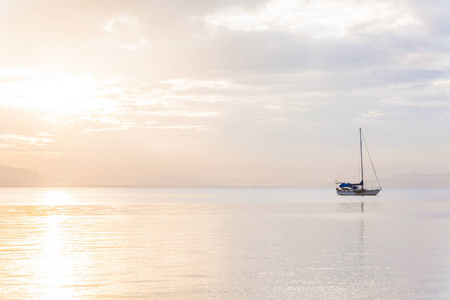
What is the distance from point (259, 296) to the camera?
86.8 feet

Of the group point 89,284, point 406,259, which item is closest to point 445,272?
point 406,259

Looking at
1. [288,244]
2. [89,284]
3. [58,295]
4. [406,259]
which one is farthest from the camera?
[288,244]

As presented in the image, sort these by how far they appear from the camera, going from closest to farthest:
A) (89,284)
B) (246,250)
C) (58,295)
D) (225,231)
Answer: (58,295) → (89,284) → (246,250) → (225,231)

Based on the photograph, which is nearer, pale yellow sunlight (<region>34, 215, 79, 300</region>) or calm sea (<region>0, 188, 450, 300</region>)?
pale yellow sunlight (<region>34, 215, 79, 300</region>)

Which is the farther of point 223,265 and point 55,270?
point 223,265

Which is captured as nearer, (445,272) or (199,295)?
(199,295)

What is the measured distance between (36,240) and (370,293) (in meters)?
34.5

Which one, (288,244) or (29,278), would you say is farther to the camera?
(288,244)

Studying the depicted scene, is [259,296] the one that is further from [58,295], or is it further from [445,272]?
[445,272]

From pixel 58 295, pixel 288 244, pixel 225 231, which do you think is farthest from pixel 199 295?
pixel 225 231

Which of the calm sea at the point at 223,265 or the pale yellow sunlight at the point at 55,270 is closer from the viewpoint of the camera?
the pale yellow sunlight at the point at 55,270

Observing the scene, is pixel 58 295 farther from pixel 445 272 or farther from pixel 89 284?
pixel 445 272

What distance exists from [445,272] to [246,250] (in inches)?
619

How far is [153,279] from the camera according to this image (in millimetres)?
30484
